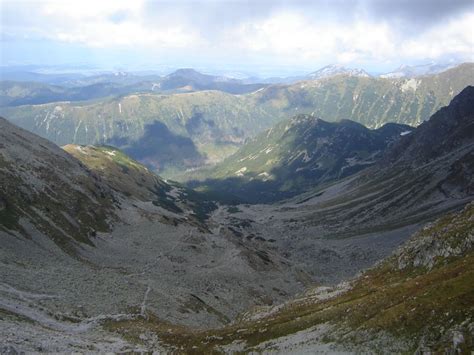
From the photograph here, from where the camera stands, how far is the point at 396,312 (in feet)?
146

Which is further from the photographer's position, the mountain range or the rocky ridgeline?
the rocky ridgeline

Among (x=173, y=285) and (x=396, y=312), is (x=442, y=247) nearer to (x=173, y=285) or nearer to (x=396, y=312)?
(x=396, y=312)

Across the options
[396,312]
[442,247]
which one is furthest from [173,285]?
[396,312]

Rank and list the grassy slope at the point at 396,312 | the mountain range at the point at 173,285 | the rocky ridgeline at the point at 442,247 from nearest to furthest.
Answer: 1. the grassy slope at the point at 396,312
2. the mountain range at the point at 173,285
3. the rocky ridgeline at the point at 442,247

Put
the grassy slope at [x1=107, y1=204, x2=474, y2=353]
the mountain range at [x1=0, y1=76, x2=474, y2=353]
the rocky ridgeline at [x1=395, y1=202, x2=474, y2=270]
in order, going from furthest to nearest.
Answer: the rocky ridgeline at [x1=395, y1=202, x2=474, y2=270] → the mountain range at [x1=0, y1=76, x2=474, y2=353] → the grassy slope at [x1=107, y1=204, x2=474, y2=353]

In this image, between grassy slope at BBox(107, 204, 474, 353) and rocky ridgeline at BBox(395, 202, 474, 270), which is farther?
rocky ridgeline at BBox(395, 202, 474, 270)

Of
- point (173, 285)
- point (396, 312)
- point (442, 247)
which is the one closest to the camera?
point (396, 312)

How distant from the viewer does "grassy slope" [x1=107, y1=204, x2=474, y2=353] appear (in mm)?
39719

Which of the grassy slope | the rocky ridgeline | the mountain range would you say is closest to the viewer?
the grassy slope

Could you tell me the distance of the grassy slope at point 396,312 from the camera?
39.7 metres

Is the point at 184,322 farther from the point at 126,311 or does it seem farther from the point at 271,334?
the point at 271,334

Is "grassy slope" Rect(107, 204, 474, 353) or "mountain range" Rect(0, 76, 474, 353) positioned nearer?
"grassy slope" Rect(107, 204, 474, 353)

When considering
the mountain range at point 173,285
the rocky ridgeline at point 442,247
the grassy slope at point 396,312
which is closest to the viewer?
the grassy slope at point 396,312

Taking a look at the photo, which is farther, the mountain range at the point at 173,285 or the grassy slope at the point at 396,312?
the mountain range at the point at 173,285
